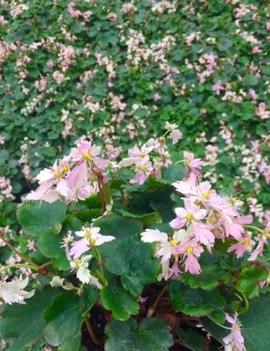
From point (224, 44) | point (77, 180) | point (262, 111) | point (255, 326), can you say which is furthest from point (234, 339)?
point (224, 44)

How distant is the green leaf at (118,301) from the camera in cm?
123

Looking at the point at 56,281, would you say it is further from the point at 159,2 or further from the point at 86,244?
the point at 159,2

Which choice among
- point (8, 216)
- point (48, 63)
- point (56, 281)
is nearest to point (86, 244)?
point (56, 281)

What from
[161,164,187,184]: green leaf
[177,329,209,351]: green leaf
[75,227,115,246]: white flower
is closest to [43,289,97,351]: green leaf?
[75,227,115,246]: white flower

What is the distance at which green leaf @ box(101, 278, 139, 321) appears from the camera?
4.02 ft

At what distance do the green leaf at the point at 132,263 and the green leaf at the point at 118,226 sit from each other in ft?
0.11

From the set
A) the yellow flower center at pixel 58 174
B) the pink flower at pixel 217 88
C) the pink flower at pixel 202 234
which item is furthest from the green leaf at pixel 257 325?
the pink flower at pixel 217 88

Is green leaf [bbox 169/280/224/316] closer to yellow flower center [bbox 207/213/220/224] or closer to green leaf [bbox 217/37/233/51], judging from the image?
yellow flower center [bbox 207/213/220/224]

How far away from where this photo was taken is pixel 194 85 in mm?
3543

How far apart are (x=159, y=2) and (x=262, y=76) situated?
763mm

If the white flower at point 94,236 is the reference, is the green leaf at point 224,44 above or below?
below

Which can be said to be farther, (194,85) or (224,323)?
(194,85)

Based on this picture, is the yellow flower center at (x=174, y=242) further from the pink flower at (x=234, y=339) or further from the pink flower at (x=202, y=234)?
the pink flower at (x=234, y=339)

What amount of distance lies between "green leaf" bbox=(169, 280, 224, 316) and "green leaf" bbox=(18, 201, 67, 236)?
25cm
